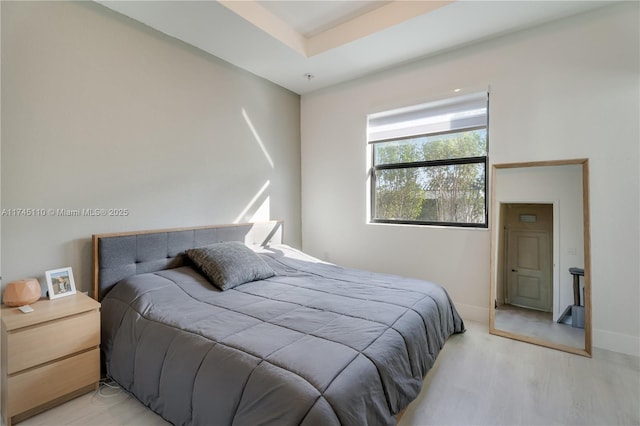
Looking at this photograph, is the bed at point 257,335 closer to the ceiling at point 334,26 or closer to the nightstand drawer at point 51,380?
the nightstand drawer at point 51,380

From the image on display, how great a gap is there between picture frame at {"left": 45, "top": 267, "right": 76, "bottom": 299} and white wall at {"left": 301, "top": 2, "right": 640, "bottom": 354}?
2687 millimetres

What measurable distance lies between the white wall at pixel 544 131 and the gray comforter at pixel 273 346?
88cm

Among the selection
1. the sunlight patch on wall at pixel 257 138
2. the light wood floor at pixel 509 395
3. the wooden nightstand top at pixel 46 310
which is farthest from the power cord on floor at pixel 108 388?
the sunlight patch on wall at pixel 257 138

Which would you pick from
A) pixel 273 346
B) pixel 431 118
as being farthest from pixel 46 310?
pixel 431 118

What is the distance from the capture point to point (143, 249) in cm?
237

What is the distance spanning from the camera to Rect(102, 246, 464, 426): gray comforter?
1128mm

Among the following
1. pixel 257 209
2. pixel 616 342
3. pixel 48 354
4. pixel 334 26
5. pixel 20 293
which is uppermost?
pixel 334 26

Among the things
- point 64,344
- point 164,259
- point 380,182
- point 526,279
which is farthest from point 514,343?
point 64,344

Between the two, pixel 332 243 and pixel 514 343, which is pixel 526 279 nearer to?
pixel 514 343

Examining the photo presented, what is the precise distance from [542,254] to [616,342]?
81cm

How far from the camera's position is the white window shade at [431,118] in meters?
2.90

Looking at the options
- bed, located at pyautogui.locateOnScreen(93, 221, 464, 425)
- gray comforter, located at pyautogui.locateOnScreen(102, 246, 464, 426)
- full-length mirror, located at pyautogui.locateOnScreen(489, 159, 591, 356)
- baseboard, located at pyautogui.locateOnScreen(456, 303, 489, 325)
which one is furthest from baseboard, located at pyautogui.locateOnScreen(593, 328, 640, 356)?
gray comforter, located at pyautogui.locateOnScreen(102, 246, 464, 426)

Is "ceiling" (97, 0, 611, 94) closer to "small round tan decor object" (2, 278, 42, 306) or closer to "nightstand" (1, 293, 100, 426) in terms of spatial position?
"small round tan decor object" (2, 278, 42, 306)

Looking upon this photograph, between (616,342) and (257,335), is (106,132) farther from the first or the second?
(616,342)
